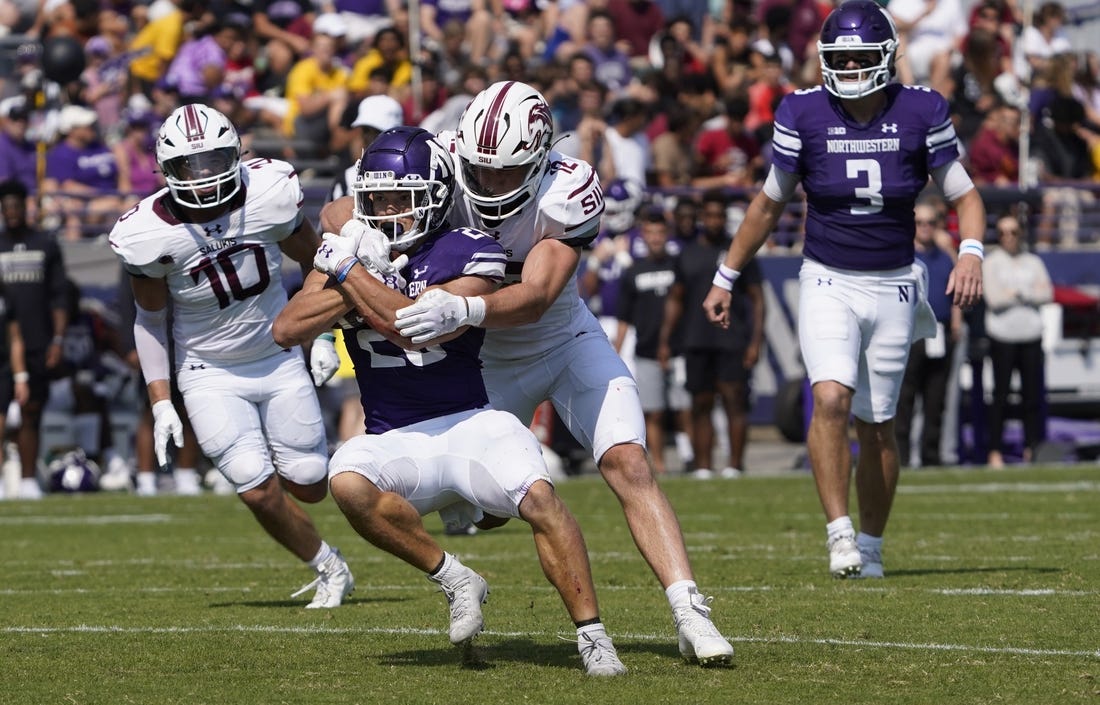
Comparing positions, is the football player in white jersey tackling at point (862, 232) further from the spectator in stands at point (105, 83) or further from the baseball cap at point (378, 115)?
the spectator in stands at point (105, 83)

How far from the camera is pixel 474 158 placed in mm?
5422

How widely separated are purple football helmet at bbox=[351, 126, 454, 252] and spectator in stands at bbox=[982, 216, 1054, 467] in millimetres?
9365

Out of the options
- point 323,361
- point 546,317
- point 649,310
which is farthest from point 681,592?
point 649,310

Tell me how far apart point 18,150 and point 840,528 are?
1051cm

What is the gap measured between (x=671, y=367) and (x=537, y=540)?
9.34m

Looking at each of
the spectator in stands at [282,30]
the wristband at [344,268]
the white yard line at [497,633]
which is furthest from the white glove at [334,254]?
A: the spectator in stands at [282,30]

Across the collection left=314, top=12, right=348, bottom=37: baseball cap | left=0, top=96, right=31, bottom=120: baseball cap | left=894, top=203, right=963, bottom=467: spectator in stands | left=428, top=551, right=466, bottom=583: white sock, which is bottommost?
left=894, top=203, right=963, bottom=467: spectator in stands

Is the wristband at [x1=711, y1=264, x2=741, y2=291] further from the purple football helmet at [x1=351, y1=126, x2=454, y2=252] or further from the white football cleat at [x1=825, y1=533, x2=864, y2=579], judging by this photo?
the purple football helmet at [x1=351, y1=126, x2=454, y2=252]

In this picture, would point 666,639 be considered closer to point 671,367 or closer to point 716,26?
point 671,367

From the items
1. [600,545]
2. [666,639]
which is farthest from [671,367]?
[666,639]

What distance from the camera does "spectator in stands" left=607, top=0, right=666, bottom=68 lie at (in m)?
18.8

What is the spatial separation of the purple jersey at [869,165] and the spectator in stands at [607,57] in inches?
408

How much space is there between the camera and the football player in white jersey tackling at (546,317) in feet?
16.8

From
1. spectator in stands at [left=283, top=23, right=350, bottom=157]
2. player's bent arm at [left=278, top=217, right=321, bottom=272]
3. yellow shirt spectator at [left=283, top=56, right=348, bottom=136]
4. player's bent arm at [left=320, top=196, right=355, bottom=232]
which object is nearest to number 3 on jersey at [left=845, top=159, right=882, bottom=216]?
player's bent arm at [left=278, top=217, right=321, bottom=272]
